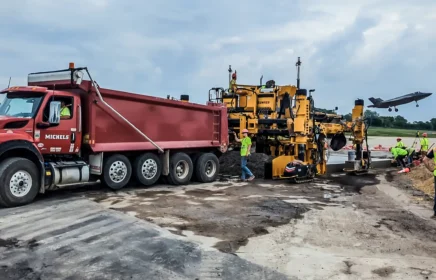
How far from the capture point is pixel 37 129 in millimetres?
9000

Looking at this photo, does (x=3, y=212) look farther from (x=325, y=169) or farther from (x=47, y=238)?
(x=325, y=169)

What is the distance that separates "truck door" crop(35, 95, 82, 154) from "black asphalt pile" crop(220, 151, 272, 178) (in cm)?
638

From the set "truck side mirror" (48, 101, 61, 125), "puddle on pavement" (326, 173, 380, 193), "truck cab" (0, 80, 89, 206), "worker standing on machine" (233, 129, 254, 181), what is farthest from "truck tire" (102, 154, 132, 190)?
"puddle on pavement" (326, 173, 380, 193)

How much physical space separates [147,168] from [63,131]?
257 cm

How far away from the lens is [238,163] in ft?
49.9

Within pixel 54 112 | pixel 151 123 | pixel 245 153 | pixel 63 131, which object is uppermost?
pixel 54 112

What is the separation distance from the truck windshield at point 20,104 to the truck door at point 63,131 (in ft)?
0.62

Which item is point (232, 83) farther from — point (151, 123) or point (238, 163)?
point (151, 123)

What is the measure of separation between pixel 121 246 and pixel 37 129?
4.23 m

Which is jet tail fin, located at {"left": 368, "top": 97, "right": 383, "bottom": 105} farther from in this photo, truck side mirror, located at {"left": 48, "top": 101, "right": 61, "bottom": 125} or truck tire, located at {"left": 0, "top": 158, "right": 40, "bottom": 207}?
truck tire, located at {"left": 0, "top": 158, "right": 40, "bottom": 207}

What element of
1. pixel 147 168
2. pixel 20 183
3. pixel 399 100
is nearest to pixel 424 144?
pixel 399 100

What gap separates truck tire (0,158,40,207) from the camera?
324 inches

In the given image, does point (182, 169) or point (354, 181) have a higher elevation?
point (182, 169)

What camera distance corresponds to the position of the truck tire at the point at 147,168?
11.2 meters
